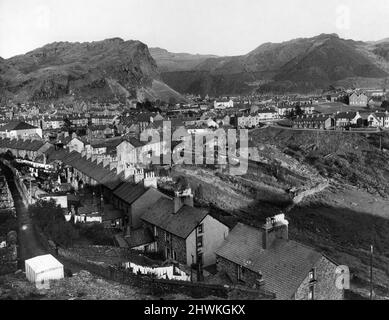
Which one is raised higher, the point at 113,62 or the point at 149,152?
the point at 113,62

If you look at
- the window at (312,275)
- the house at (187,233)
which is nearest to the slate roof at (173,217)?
the house at (187,233)

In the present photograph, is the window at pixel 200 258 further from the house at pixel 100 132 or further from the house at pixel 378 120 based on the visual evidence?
the house at pixel 378 120

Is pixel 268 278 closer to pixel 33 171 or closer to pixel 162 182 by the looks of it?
pixel 162 182

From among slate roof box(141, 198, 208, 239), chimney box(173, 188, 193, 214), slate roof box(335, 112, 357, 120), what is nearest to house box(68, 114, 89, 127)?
slate roof box(335, 112, 357, 120)

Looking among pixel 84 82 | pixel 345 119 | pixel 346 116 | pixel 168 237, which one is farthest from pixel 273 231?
pixel 84 82

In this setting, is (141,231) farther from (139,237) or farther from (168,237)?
(168,237)
